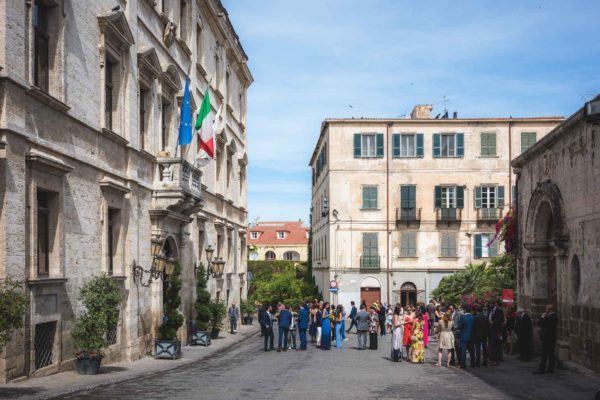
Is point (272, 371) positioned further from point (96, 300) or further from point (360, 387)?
point (96, 300)

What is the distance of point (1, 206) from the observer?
12227mm

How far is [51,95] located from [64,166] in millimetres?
1354

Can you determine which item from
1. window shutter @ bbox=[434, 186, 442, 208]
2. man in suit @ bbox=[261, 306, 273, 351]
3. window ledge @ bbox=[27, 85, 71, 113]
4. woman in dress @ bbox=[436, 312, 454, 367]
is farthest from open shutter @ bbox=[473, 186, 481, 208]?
window ledge @ bbox=[27, 85, 71, 113]

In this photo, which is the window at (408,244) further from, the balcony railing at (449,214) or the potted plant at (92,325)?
the potted plant at (92,325)

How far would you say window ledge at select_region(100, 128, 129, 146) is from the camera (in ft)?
57.2

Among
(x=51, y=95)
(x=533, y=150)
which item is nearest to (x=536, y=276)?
(x=533, y=150)

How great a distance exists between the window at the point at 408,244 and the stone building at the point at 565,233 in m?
25.1

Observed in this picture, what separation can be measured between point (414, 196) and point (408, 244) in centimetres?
311

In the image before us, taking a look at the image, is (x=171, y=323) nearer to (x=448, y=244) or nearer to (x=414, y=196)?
(x=414, y=196)

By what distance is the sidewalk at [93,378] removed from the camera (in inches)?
466

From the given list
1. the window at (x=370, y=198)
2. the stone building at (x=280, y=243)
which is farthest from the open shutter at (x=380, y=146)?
the stone building at (x=280, y=243)

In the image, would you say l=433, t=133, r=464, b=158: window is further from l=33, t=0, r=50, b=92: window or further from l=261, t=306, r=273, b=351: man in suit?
l=33, t=0, r=50, b=92: window

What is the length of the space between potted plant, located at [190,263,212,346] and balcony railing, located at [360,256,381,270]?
22.0 m

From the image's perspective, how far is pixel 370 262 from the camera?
48969mm
